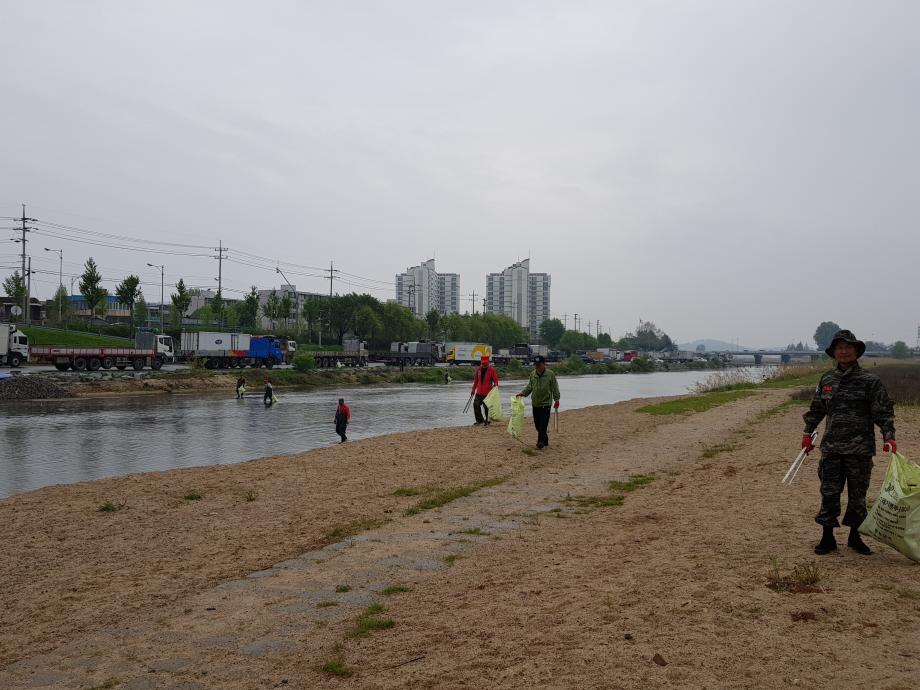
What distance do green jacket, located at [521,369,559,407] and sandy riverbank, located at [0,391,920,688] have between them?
306 centimetres

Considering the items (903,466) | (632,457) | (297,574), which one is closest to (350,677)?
(297,574)

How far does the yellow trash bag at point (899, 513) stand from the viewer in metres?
5.74

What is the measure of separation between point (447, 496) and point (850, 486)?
17.8ft

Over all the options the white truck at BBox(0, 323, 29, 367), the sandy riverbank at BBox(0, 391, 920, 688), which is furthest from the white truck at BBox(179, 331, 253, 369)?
the sandy riverbank at BBox(0, 391, 920, 688)

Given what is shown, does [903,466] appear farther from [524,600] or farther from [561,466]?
[561,466]

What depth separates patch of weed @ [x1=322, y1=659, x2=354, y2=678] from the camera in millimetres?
4289

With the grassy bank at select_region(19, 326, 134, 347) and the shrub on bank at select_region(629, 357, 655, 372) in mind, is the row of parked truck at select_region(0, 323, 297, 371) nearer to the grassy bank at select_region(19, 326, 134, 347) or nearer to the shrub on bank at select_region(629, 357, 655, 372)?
the grassy bank at select_region(19, 326, 134, 347)

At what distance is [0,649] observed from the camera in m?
5.06

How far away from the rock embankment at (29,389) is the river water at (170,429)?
5.43 ft

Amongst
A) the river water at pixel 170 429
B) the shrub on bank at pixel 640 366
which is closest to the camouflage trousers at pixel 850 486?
the river water at pixel 170 429

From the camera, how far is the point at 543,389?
14531 mm

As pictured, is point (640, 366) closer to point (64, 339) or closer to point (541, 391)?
point (64, 339)

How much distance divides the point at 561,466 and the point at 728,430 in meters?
7.92

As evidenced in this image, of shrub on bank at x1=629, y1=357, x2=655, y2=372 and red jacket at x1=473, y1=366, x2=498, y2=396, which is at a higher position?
red jacket at x1=473, y1=366, x2=498, y2=396
